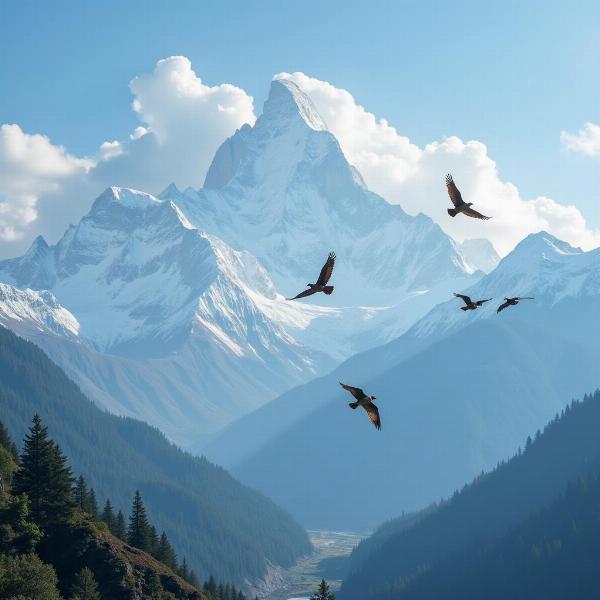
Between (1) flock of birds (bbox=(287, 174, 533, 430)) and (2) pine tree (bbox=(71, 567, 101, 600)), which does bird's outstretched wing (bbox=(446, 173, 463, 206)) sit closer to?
(1) flock of birds (bbox=(287, 174, 533, 430))

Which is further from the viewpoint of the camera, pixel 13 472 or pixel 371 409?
pixel 13 472

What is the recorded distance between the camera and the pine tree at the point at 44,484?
12731cm

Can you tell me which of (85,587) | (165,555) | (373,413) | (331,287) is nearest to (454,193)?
(331,287)

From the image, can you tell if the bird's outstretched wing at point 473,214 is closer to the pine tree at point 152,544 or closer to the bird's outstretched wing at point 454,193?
the bird's outstretched wing at point 454,193

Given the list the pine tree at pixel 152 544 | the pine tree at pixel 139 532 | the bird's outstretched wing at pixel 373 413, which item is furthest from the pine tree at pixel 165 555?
the bird's outstretched wing at pixel 373 413

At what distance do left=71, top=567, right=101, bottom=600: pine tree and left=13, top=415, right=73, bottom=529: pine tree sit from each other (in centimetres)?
1232

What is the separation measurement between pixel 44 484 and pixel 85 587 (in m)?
18.8

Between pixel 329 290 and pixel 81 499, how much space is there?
378 ft

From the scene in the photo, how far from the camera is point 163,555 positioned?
164 m

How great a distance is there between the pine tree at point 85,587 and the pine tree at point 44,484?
40.4 feet

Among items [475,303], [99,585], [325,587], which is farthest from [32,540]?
[475,303]

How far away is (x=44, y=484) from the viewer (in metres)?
129

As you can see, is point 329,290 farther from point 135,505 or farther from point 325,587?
point 135,505

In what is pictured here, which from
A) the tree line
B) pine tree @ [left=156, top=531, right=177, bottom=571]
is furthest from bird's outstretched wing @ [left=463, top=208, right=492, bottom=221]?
pine tree @ [left=156, top=531, right=177, bottom=571]
